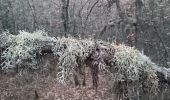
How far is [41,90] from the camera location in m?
10.2

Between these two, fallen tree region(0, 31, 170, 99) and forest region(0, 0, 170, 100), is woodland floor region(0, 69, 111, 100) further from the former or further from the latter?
fallen tree region(0, 31, 170, 99)

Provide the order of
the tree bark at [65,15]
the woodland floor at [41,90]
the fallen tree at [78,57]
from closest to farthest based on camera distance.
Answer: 1. the fallen tree at [78,57]
2. the woodland floor at [41,90]
3. the tree bark at [65,15]

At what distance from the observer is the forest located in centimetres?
314

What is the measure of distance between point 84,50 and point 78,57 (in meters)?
0.10

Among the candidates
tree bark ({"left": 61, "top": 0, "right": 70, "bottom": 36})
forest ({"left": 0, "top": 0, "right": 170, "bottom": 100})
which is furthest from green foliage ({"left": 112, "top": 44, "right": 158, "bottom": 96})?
tree bark ({"left": 61, "top": 0, "right": 70, "bottom": 36})

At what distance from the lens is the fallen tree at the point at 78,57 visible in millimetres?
3113

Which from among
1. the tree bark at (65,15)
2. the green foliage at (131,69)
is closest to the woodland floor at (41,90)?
the tree bark at (65,15)

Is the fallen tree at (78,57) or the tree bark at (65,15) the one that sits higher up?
the tree bark at (65,15)

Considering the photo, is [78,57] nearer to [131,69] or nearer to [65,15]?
[131,69]

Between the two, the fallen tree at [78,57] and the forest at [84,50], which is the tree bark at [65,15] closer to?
the forest at [84,50]

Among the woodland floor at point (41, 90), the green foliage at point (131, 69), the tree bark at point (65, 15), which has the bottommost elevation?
the woodland floor at point (41, 90)

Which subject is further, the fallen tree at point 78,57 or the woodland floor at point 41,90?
the woodland floor at point 41,90

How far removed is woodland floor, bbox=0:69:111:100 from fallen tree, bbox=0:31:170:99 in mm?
6574

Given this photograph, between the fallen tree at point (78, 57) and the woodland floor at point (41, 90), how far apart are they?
6.57 meters
